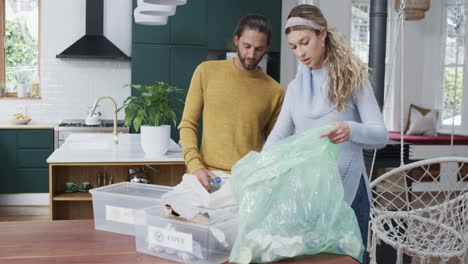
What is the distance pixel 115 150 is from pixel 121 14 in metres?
3.10

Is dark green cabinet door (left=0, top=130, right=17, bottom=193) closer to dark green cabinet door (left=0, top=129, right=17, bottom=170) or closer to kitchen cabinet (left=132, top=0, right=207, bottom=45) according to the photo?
dark green cabinet door (left=0, top=129, right=17, bottom=170)

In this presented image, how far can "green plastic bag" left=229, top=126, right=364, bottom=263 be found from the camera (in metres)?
1.20

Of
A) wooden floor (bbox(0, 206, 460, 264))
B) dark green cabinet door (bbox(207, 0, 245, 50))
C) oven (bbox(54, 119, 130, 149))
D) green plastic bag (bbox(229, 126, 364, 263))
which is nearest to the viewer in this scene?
green plastic bag (bbox(229, 126, 364, 263))

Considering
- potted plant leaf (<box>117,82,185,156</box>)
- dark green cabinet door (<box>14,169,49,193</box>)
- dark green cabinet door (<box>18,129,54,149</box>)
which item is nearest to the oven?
dark green cabinet door (<box>18,129,54,149</box>)

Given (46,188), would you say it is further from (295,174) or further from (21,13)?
(295,174)

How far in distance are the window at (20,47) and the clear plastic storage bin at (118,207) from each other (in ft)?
16.4

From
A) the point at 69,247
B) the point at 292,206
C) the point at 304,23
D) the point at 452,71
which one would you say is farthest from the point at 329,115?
the point at 452,71

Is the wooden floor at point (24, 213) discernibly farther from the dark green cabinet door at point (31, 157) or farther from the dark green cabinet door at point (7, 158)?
the dark green cabinet door at point (31, 157)

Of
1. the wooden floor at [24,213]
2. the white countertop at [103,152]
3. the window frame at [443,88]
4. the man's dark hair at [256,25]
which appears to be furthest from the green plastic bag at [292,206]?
Answer: the window frame at [443,88]

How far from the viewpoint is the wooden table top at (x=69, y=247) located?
1.25 m

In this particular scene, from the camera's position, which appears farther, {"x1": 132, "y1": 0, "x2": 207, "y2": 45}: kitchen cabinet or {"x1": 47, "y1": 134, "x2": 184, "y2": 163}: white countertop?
{"x1": 132, "y1": 0, "x2": 207, "y2": 45}: kitchen cabinet

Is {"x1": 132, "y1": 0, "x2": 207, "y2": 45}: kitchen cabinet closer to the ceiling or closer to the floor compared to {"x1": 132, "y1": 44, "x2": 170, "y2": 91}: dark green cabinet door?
closer to the ceiling

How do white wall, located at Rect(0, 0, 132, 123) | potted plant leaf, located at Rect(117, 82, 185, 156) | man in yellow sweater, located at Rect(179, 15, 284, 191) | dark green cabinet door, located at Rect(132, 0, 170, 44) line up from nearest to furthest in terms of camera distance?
man in yellow sweater, located at Rect(179, 15, 284, 191)
potted plant leaf, located at Rect(117, 82, 185, 156)
dark green cabinet door, located at Rect(132, 0, 170, 44)
white wall, located at Rect(0, 0, 132, 123)

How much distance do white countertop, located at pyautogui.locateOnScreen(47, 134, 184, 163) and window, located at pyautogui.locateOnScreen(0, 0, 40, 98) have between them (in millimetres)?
2200
